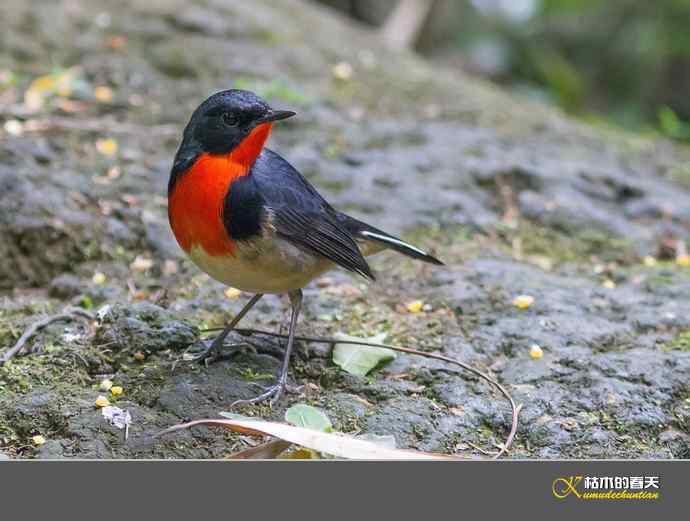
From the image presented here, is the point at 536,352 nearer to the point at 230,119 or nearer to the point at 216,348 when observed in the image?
the point at 216,348

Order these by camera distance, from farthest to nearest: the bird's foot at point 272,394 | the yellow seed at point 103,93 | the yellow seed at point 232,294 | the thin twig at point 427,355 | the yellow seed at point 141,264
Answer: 1. the yellow seed at point 103,93
2. the yellow seed at point 141,264
3. the yellow seed at point 232,294
4. the thin twig at point 427,355
5. the bird's foot at point 272,394

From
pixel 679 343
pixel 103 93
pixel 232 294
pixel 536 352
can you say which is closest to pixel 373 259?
pixel 232 294

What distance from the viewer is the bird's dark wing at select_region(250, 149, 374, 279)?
4266mm

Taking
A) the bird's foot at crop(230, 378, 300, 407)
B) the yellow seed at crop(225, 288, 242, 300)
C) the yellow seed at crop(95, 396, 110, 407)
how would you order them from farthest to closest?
the yellow seed at crop(225, 288, 242, 300), the bird's foot at crop(230, 378, 300, 407), the yellow seed at crop(95, 396, 110, 407)

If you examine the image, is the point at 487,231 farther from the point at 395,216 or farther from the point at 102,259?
the point at 102,259

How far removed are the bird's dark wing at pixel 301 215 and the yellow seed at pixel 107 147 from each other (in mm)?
2423

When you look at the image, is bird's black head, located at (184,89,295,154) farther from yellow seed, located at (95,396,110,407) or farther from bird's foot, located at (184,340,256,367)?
yellow seed, located at (95,396,110,407)

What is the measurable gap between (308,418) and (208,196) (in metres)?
1.03

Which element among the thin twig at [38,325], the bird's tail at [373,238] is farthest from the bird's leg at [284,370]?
the thin twig at [38,325]

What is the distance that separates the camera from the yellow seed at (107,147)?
6.57m

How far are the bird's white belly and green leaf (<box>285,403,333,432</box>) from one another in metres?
0.67

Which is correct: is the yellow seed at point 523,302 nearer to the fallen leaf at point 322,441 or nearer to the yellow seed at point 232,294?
the yellow seed at point 232,294

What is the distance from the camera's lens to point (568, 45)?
12.9m
